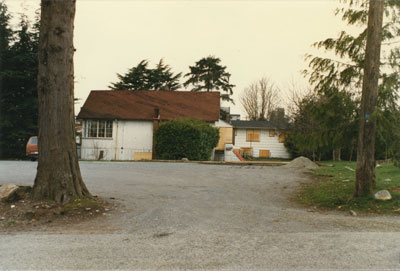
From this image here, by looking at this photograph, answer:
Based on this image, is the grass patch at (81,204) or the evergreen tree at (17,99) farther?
the evergreen tree at (17,99)

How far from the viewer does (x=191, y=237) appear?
5613 millimetres

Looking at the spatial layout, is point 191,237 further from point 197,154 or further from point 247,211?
point 197,154

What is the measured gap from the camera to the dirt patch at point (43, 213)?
21.3ft

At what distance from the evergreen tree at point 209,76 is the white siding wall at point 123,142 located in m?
19.5

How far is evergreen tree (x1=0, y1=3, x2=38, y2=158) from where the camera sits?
2988 cm

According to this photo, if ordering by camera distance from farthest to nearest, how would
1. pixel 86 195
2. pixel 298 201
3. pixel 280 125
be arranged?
1. pixel 280 125
2. pixel 298 201
3. pixel 86 195

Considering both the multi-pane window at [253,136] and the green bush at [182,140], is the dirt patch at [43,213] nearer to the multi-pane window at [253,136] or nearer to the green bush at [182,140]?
the green bush at [182,140]

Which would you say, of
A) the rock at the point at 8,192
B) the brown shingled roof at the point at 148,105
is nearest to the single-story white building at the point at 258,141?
the brown shingled roof at the point at 148,105

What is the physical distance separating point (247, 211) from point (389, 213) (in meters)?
3.08

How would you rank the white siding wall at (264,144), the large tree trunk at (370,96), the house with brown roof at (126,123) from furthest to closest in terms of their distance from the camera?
1. the white siding wall at (264,144)
2. the house with brown roof at (126,123)
3. the large tree trunk at (370,96)

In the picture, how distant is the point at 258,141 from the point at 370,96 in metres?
31.6

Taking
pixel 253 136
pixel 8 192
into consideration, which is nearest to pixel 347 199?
pixel 8 192

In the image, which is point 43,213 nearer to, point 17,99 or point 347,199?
point 347,199

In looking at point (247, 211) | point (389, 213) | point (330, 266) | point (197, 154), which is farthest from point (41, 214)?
point (197, 154)
